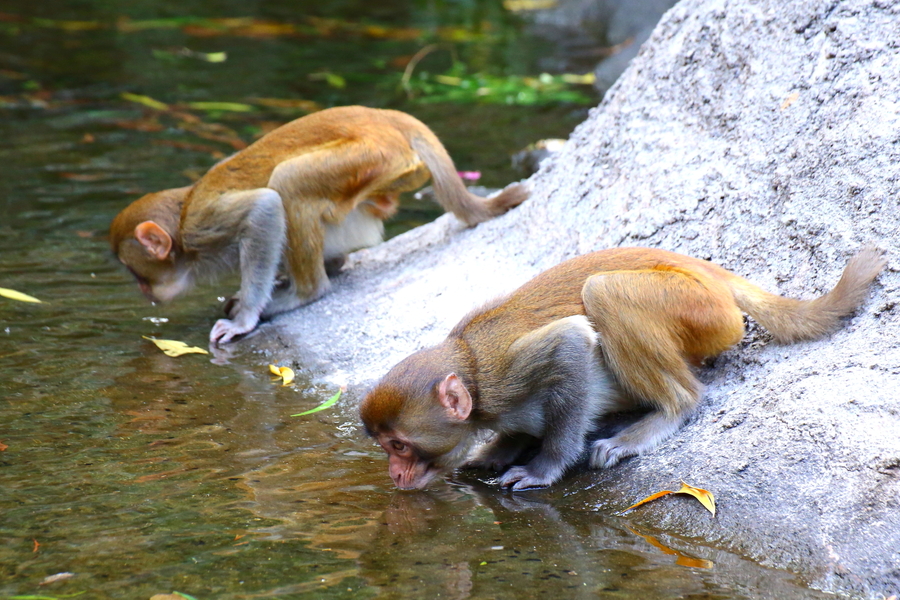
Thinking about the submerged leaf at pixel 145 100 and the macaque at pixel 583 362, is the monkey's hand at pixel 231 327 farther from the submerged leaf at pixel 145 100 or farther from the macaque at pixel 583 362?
the submerged leaf at pixel 145 100

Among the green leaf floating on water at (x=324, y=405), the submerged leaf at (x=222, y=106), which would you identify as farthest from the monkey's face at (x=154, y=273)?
the submerged leaf at (x=222, y=106)

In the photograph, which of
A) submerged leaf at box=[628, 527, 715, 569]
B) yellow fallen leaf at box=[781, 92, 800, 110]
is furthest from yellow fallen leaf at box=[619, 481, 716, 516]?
yellow fallen leaf at box=[781, 92, 800, 110]

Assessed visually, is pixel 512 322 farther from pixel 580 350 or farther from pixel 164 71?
pixel 164 71

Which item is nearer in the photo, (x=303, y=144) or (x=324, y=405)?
(x=324, y=405)

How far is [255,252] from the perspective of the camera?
22.1ft

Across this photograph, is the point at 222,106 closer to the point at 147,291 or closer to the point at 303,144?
the point at 147,291

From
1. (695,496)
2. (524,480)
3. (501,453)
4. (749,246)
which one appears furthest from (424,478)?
(749,246)

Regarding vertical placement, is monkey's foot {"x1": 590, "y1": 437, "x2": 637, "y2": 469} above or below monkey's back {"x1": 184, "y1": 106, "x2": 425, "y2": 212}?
below

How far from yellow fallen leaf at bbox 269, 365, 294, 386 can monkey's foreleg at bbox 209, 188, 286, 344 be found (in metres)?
0.74

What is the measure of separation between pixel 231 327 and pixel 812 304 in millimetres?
3886

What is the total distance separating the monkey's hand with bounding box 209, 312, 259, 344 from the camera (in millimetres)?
6566

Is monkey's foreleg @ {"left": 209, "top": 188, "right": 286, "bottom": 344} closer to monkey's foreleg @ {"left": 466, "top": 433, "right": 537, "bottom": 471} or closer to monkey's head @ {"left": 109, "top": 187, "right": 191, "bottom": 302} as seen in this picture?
monkey's head @ {"left": 109, "top": 187, "right": 191, "bottom": 302}

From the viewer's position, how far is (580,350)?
429 centimetres

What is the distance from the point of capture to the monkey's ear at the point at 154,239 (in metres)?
6.62
